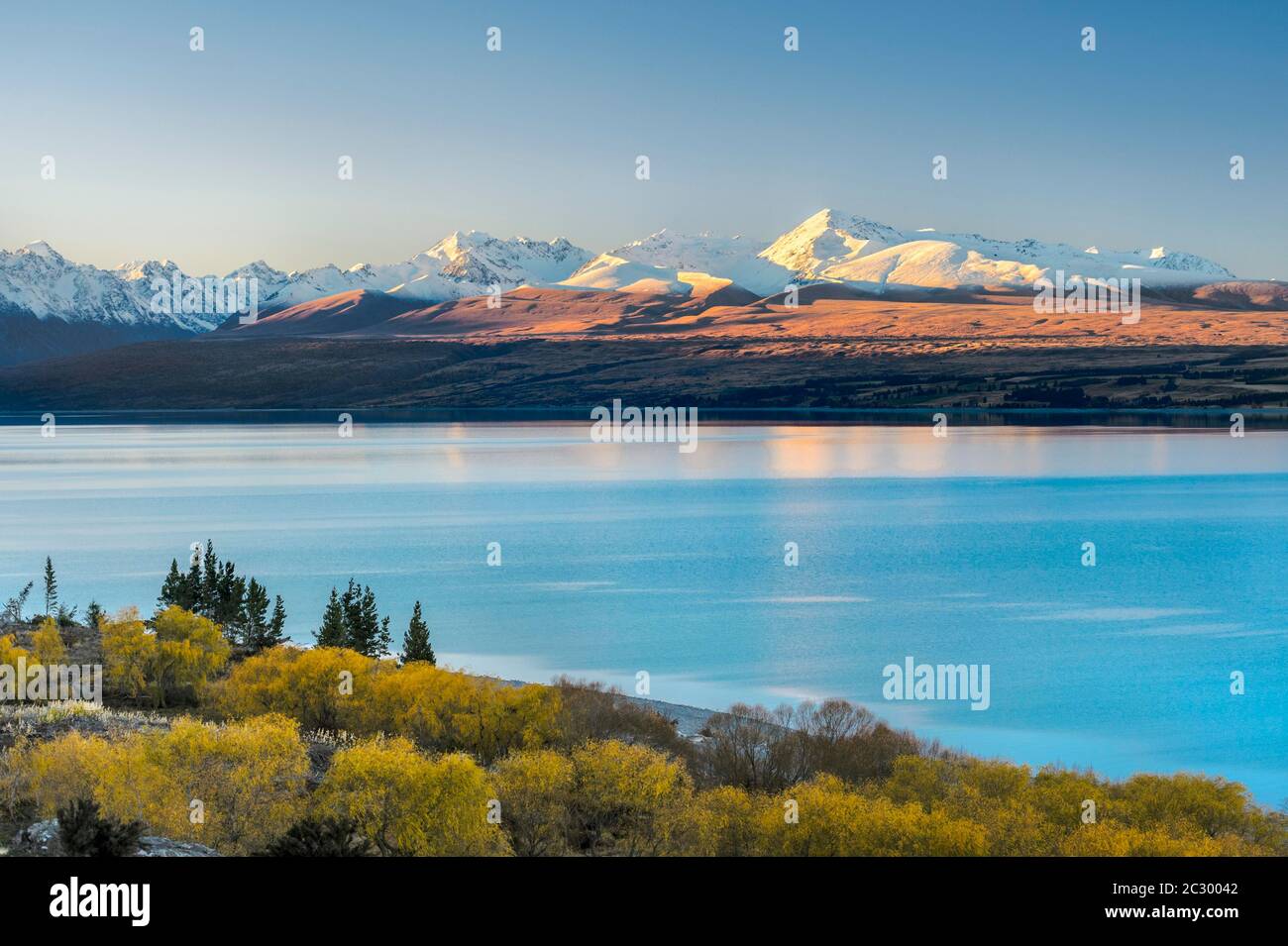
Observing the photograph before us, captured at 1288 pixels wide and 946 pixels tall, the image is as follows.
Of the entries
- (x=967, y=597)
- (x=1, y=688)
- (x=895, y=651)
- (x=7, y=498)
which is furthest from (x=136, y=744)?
(x=7, y=498)

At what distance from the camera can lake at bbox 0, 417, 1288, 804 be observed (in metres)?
38.7

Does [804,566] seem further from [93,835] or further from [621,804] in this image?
[93,835]

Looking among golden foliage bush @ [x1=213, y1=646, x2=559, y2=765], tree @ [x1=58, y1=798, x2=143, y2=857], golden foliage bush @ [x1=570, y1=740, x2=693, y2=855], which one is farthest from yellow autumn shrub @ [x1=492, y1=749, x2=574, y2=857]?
tree @ [x1=58, y1=798, x2=143, y2=857]

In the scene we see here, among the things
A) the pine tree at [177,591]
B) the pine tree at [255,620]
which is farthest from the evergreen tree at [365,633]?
the pine tree at [177,591]

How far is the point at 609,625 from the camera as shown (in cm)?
4922

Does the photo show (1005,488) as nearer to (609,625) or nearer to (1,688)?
(609,625)

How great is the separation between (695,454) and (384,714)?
116308 millimetres

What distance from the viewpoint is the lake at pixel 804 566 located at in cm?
3866

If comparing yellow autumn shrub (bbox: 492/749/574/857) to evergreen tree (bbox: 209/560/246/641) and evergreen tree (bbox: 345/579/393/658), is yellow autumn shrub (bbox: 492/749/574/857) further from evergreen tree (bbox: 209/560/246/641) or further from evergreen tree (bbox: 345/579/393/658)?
evergreen tree (bbox: 209/560/246/641)

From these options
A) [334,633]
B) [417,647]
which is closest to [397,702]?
[417,647]

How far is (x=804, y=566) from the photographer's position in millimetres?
65625

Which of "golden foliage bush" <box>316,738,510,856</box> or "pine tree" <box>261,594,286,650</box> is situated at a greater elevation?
"golden foliage bush" <box>316,738,510,856</box>

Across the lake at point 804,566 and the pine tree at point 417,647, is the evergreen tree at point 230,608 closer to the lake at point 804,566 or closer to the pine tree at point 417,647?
the lake at point 804,566

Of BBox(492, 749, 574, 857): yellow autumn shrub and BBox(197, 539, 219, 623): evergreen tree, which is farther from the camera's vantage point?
BBox(197, 539, 219, 623): evergreen tree
